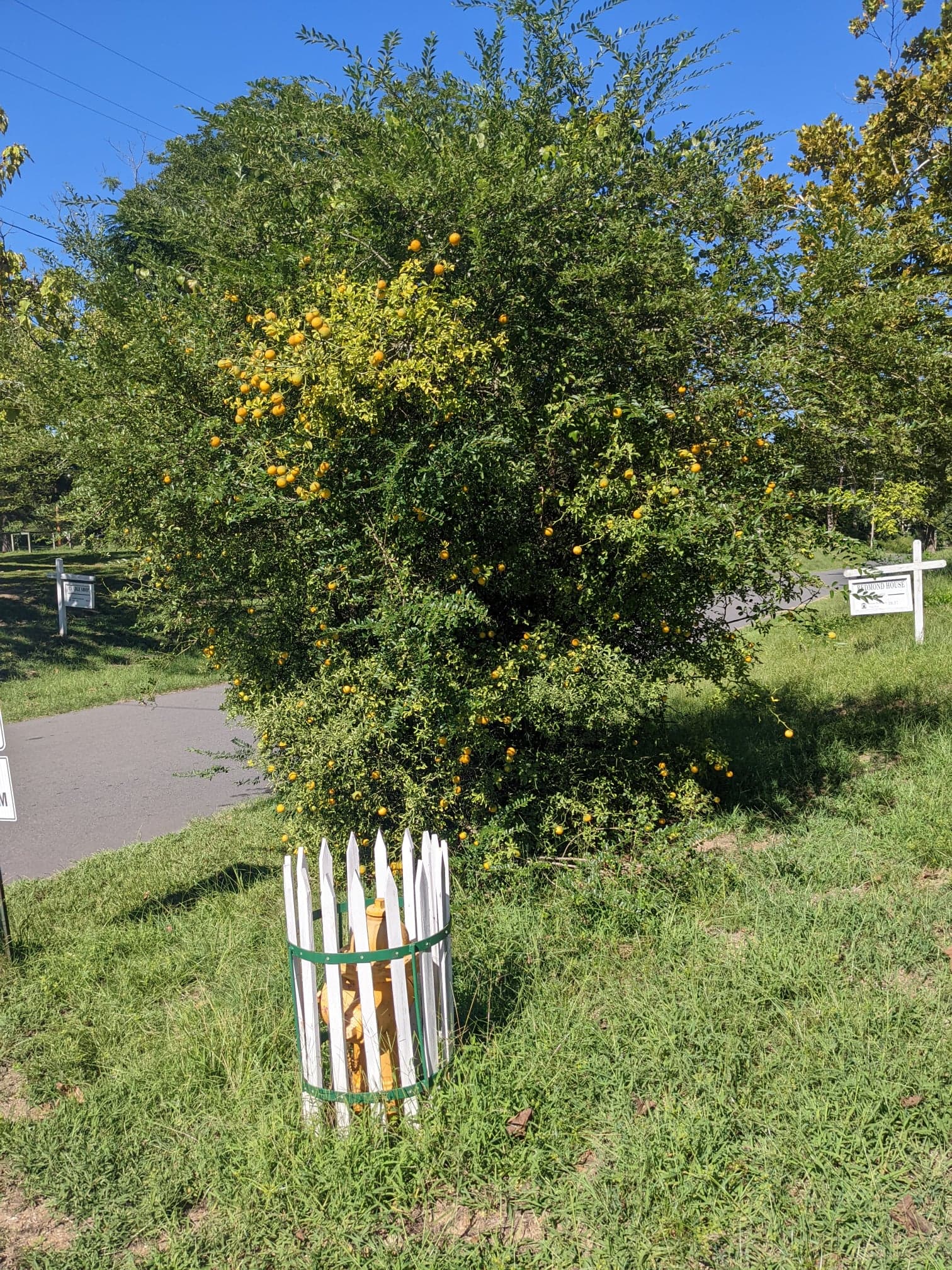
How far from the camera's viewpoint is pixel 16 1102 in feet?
11.4

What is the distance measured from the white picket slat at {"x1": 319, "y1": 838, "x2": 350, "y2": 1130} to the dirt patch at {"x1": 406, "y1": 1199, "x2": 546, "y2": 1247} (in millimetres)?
432

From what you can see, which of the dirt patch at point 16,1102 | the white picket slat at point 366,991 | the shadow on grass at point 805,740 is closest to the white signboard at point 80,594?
the shadow on grass at point 805,740

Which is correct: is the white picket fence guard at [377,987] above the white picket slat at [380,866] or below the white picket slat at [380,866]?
below

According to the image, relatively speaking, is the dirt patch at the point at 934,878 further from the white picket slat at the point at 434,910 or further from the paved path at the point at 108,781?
the paved path at the point at 108,781

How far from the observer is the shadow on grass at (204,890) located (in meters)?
5.19

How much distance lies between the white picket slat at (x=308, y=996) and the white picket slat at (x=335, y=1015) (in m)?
0.06

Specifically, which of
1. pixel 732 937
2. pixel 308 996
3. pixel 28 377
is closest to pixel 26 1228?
pixel 308 996

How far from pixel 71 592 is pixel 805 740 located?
12.9m

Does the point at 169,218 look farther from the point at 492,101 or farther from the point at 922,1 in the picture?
the point at 922,1

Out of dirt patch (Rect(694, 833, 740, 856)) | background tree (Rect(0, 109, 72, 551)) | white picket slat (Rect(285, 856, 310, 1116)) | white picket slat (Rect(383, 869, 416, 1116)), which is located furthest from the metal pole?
white picket slat (Rect(383, 869, 416, 1116))

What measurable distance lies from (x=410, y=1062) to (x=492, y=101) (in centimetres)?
451

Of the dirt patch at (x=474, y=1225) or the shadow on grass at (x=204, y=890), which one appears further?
the shadow on grass at (x=204, y=890)

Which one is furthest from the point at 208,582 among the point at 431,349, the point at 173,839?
the point at 173,839

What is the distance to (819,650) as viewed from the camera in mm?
10898
